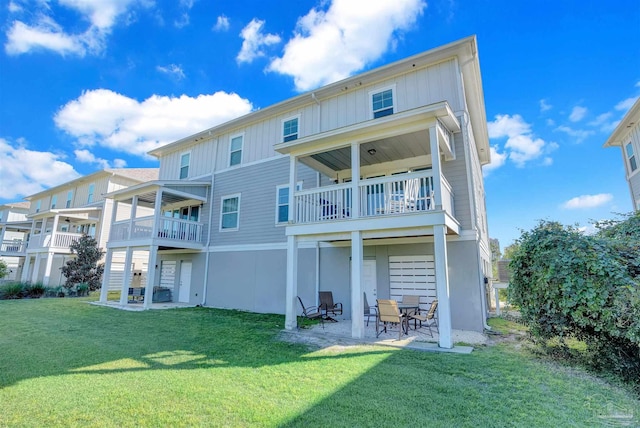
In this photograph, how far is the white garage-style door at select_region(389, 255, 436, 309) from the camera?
9.41 metres

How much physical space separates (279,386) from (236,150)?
40.3 ft

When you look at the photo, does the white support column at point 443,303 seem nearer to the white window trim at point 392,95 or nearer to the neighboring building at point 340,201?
the neighboring building at point 340,201

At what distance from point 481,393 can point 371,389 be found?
4.81 ft

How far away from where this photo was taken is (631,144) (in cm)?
1327

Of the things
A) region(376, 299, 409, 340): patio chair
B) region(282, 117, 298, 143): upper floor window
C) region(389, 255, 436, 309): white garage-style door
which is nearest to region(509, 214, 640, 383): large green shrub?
region(376, 299, 409, 340): patio chair

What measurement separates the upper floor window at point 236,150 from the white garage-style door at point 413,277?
8.76 m

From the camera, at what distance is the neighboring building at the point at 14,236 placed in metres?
24.8

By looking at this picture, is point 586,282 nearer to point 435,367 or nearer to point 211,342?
point 435,367

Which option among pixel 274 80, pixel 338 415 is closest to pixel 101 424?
pixel 338 415

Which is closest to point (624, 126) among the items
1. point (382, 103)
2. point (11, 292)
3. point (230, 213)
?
point (382, 103)

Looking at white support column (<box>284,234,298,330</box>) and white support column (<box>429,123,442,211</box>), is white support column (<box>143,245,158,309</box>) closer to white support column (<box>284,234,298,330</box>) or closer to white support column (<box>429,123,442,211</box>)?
white support column (<box>284,234,298,330</box>)

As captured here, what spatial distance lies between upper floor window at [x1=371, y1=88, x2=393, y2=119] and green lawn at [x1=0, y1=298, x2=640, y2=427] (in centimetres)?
795

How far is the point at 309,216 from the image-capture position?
914 cm

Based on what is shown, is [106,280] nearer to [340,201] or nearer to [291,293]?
[291,293]
